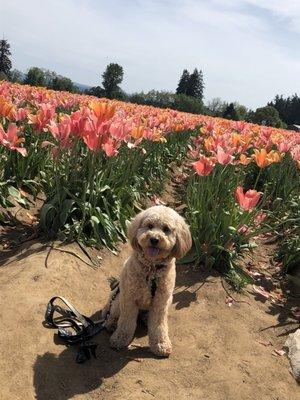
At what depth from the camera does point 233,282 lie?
5.40 m

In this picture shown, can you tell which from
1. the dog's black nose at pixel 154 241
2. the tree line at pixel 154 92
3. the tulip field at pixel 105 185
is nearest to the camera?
the dog's black nose at pixel 154 241

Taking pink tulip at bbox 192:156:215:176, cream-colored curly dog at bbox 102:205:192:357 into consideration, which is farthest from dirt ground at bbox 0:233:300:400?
pink tulip at bbox 192:156:215:176

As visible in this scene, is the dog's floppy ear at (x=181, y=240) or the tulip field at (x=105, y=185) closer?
the dog's floppy ear at (x=181, y=240)

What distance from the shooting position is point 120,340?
3.95m

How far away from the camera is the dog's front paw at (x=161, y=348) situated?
3910 millimetres

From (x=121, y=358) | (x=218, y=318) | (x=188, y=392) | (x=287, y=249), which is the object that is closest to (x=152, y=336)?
(x=121, y=358)

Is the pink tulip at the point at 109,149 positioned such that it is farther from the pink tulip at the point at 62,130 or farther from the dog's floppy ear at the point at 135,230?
the dog's floppy ear at the point at 135,230

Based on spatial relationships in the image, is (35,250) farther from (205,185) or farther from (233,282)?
(205,185)

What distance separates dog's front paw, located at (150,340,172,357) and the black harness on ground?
402 millimetres

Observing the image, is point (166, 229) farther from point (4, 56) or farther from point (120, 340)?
point (4, 56)

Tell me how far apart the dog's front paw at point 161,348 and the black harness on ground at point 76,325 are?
40 centimetres

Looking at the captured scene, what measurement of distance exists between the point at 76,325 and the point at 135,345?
543 mm

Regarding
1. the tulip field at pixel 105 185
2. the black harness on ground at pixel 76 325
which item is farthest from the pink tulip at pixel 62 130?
the black harness on ground at pixel 76 325

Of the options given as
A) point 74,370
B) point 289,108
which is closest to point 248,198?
point 74,370
